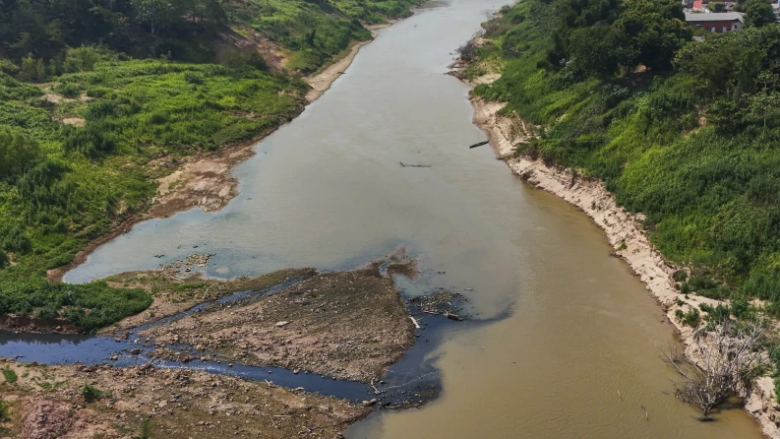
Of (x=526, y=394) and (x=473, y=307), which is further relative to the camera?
(x=473, y=307)

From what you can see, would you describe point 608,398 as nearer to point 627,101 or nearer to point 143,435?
point 143,435

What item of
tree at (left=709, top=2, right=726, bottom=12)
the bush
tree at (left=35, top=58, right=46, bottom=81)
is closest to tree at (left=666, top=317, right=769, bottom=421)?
the bush

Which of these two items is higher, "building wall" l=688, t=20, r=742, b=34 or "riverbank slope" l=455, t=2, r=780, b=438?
"building wall" l=688, t=20, r=742, b=34

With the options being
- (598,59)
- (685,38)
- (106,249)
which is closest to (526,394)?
(106,249)

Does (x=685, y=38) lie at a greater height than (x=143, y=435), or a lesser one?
greater

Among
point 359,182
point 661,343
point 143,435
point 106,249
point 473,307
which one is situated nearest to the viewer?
point 143,435

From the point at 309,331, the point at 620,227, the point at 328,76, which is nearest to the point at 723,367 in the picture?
the point at 620,227

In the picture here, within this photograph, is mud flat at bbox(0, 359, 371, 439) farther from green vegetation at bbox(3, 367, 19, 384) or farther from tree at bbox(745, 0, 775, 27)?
tree at bbox(745, 0, 775, 27)
